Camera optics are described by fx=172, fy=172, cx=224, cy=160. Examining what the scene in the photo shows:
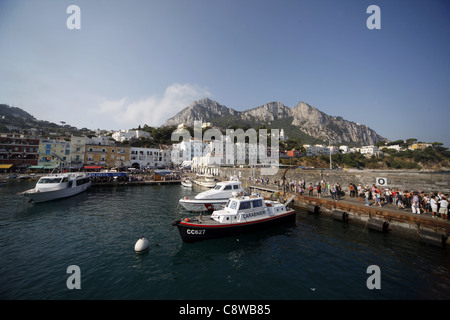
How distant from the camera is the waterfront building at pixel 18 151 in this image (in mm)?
50719

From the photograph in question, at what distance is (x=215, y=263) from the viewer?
31.2ft

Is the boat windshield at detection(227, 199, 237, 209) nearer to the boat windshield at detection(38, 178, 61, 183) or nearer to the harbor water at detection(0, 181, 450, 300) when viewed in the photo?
the harbor water at detection(0, 181, 450, 300)

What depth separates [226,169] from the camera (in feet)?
160

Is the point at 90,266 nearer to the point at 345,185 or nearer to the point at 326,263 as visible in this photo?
the point at 326,263

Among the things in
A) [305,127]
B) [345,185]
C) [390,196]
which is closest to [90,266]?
[390,196]

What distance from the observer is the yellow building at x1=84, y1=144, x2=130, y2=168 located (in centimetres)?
5819

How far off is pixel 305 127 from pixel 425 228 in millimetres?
188007

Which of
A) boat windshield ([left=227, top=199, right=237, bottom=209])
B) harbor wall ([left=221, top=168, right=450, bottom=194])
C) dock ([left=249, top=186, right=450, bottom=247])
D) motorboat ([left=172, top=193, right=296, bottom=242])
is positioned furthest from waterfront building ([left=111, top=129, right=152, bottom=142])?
dock ([left=249, top=186, right=450, bottom=247])

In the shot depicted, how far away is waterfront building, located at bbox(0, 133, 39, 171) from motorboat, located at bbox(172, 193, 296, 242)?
228 ft

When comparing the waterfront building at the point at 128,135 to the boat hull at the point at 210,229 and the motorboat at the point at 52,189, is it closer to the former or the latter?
Answer: the motorboat at the point at 52,189

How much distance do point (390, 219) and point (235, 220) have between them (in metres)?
12.4

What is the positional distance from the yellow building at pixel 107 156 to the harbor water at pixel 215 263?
4995cm

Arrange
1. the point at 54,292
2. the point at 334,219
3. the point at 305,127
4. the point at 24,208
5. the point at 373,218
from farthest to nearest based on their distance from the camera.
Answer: the point at 305,127, the point at 24,208, the point at 334,219, the point at 373,218, the point at 54,292

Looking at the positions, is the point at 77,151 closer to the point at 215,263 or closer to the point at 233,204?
the point at 233,204
